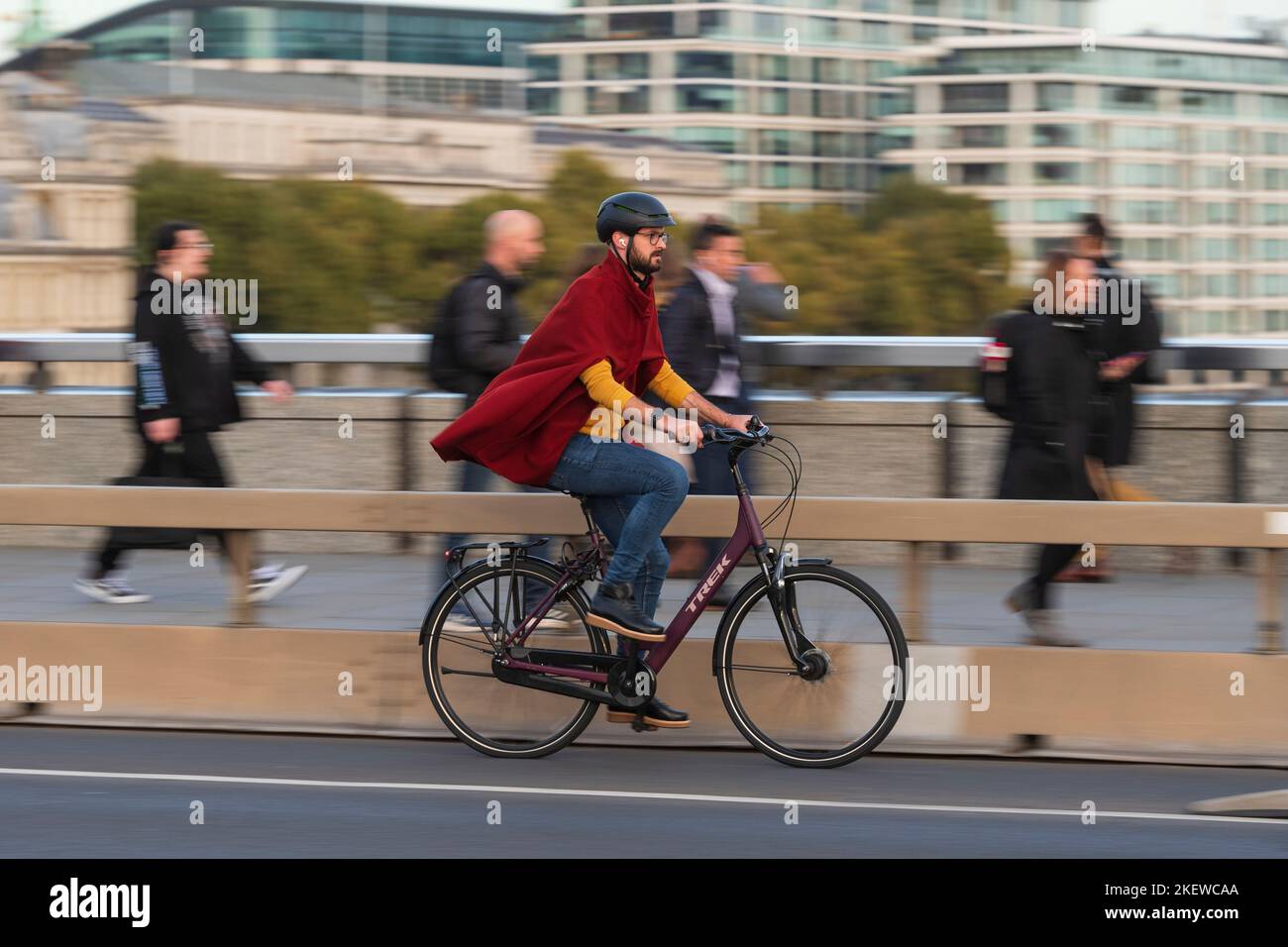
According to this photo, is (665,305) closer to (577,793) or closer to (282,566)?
(282,566)

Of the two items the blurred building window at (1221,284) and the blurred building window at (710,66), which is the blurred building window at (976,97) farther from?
the blurred building window at (1221,284)

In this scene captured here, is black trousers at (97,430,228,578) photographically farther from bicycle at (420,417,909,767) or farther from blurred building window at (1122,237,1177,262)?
blurred building window at (1122,237,1177,262)

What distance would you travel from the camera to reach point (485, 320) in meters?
8.22

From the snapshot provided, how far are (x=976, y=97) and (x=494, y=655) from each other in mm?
163445

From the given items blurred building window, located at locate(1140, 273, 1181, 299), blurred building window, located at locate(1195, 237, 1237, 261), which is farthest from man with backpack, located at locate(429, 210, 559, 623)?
blurred building window, located at locate(1195, 237, 1237, 261)

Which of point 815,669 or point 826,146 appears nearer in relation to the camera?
point 815,669

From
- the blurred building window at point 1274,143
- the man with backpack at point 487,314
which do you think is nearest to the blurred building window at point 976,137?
the blurred building window at point 1274,143

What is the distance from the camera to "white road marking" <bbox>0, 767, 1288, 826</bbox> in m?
5.83

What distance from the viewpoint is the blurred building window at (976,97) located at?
164 metres

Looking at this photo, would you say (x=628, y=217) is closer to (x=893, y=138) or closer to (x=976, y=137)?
(x=976, y=137)

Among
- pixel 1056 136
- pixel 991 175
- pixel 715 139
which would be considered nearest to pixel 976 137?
pixel 991 175

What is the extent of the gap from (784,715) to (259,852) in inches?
78.4

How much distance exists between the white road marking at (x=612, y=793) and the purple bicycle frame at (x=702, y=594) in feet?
1.76

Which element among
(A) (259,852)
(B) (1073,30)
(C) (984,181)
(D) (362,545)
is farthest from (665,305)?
(B) (1073,30)
